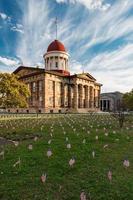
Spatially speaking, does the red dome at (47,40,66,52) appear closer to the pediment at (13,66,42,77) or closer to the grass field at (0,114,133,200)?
the pediment at (13,66,42,77)

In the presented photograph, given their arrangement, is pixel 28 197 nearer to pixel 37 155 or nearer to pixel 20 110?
pixel 37 155

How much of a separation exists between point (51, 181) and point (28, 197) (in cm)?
85

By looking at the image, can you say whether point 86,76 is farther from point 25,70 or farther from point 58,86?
point 25,70

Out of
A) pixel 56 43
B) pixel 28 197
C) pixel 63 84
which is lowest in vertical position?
pixel 28 197

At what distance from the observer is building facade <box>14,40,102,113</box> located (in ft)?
229

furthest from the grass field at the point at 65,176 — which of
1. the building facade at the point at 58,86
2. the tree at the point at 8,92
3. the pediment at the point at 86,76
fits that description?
the pediment at the point at 86,76

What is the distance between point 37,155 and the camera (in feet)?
23.9

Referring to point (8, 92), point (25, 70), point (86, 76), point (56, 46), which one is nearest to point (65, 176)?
point (8, 92)

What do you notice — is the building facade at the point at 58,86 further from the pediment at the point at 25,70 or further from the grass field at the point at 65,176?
the grass field at the point at 65,176

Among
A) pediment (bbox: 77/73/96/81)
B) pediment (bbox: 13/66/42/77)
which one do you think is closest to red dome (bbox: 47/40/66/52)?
pediment (bbox: 13/66/42/77)

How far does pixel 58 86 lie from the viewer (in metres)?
74.1

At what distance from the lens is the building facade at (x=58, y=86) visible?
6975cm

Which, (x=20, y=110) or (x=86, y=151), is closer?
(x=86, y=151)

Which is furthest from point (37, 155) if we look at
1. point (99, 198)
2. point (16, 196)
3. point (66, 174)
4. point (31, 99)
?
point (31, 99)
